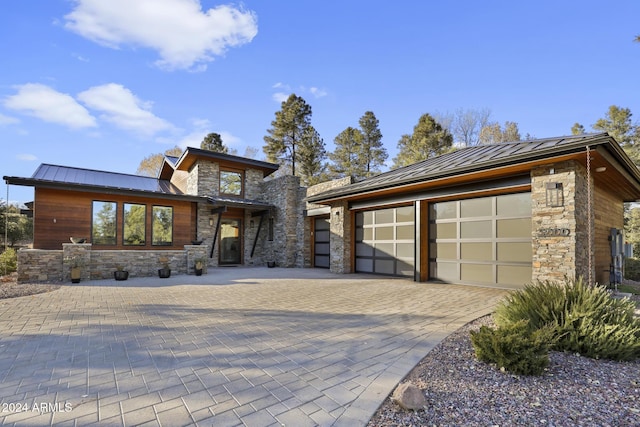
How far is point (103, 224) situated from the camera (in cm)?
1134

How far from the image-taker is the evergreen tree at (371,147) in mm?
24703

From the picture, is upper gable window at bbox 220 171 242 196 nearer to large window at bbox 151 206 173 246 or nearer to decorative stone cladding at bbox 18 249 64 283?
large window at bbox 151 206 173 246

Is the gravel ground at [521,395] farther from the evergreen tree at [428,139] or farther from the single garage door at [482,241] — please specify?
the evergreen tree at [428,139]

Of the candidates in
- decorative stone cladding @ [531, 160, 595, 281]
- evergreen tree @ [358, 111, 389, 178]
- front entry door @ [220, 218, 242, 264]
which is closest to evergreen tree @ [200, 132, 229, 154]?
front entry door @ [220, 218, 242, 264]

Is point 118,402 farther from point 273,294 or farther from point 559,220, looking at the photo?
point 559,220

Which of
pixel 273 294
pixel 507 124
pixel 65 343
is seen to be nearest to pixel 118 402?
pixel 65 343

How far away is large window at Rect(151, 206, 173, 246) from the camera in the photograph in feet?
40.6

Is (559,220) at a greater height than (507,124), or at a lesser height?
lesser

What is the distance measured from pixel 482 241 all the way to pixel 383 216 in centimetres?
335

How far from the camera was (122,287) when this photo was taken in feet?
25.5

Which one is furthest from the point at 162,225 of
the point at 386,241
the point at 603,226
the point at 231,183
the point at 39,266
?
the point at 603,226

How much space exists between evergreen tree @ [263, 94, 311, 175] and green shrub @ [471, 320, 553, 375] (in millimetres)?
22258

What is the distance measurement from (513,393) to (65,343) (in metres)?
4.80

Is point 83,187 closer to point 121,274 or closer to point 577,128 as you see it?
point 121,274
